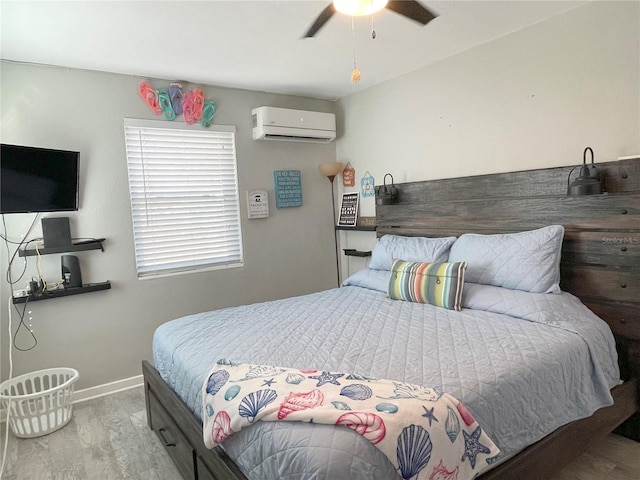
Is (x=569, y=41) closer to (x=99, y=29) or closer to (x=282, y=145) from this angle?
(x=282, y=145)

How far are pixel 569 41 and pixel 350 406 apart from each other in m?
2.52

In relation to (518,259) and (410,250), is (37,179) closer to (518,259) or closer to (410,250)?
(410,250)

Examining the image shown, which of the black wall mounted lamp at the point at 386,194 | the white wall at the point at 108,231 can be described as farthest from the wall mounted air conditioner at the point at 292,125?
the black wall mounted lamp at the point at 386,194

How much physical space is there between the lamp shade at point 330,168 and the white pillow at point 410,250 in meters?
0.97

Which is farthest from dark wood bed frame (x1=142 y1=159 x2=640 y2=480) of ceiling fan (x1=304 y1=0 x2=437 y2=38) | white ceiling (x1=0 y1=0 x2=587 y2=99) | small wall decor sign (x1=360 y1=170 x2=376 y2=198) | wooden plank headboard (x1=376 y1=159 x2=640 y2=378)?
ceiling fan (x1=304 y1=0 x2=437 y2=38)

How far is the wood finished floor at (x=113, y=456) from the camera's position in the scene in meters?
2.05

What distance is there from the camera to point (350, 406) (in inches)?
50.6

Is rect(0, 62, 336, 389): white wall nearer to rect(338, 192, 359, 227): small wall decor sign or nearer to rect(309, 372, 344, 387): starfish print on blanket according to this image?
rect(338, 192, 359, 227): small wall decor sign

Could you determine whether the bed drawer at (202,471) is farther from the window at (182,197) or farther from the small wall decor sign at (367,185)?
the small wall decor sign at (367,185)

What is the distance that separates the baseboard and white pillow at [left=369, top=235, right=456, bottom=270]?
2107 mm

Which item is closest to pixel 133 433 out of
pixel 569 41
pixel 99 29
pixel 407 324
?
pixel 407 324

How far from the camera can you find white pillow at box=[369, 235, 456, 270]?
9.53 feet

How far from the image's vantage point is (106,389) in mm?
3117

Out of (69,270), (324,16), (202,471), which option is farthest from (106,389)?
(324,16)
